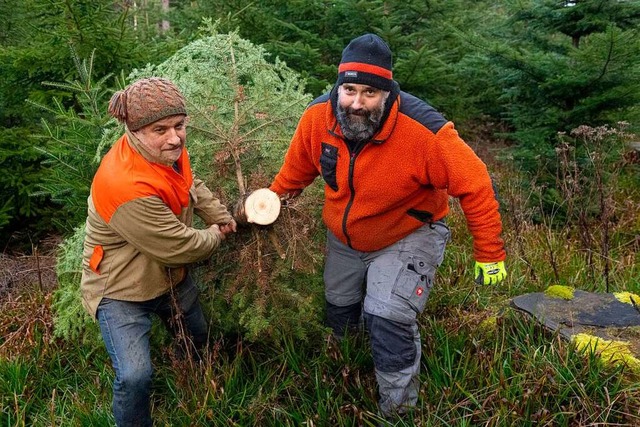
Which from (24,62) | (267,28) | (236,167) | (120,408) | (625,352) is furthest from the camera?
(267,28)

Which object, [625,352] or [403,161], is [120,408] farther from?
[625,352]

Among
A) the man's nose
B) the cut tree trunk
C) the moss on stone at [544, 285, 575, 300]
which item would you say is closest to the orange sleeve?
the cut tree trunk

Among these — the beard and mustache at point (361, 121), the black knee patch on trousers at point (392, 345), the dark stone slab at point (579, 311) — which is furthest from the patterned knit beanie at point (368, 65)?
the dark stone slab at point (579, 311)

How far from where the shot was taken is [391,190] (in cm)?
325

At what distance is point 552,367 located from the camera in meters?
3.29

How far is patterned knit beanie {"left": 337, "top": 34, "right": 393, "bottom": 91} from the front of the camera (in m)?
3.11

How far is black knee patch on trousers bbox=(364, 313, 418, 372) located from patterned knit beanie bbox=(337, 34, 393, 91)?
1356 millimetres

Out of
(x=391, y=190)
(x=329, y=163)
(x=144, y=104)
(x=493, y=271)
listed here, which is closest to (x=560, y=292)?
(x=493, y=271)

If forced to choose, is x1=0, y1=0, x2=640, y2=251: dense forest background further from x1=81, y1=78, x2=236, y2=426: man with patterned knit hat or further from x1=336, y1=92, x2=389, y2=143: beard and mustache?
x1=336, y1=92, x2=389, y2=143: beard and mustache

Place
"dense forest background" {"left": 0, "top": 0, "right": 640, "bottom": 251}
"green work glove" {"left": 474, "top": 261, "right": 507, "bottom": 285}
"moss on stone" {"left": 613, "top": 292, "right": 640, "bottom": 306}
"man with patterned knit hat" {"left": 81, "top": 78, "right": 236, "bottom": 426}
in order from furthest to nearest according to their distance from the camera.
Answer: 1. "dense forest background" {"left": 0, "top": 0, "right": 640, "bottom": 251}
2. "moss on stone" {"left": 613, "top": 292, "right": 640, "bottom": 306}
3. "green work glove" {"left": 474, "top": 261, "right": 507, "bottom": 285}
4. "man with patterned knit hat" {"left": 81, "top": 78, "right": 236, "bottom": 426}

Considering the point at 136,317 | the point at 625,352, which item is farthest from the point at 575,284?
the point at 136,317

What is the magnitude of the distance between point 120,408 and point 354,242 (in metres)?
Result: 1.66

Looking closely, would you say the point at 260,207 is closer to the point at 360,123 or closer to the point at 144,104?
the point at 360,123

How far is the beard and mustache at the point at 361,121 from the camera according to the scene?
3.14 meters
